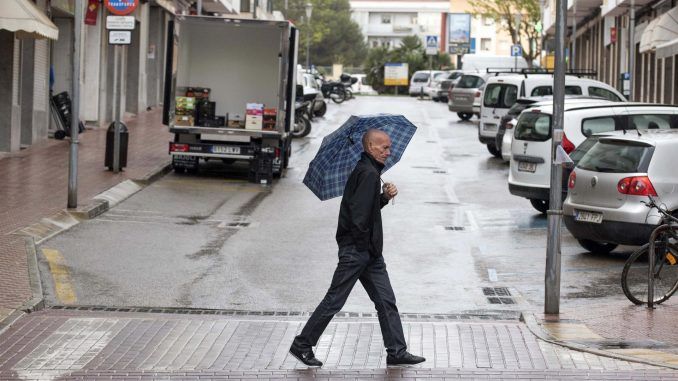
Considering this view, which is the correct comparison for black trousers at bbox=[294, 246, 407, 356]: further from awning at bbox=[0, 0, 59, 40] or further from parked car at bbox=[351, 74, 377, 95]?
parked car at bbox=[351, 74, 377, 95]

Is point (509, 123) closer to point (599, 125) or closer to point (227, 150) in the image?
point (227, 150)

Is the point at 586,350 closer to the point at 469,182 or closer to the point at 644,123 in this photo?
the point at 644,123

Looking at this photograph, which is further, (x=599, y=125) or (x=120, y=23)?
(x=120, y=23)

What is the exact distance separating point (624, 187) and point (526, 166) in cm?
521

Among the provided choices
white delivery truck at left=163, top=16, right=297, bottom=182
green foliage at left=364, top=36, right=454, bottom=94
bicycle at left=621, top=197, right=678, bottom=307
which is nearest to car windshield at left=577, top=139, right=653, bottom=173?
bicycle at left=621, top=197, right=678, bottom=307

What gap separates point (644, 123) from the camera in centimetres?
1948

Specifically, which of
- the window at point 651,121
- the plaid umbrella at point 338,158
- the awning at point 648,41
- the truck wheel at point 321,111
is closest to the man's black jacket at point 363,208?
the plaid umbrella at point 338,158

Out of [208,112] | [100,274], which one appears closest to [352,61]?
[208,112]

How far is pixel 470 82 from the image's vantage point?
45.5 metres

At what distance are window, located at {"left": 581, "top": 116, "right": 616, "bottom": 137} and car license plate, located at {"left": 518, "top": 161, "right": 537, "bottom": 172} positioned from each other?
90cm

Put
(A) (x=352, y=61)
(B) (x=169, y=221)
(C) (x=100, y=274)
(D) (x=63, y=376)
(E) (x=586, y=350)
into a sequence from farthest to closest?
(A) (x=352, y=61)
(B) (x=169, y=221)
(C) (x=100, y=274)
(E) (x=586, y=350)
(D) (x=63, y=376)

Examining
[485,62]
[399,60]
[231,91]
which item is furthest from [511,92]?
[399,60]

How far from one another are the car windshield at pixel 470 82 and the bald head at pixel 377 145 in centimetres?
3625

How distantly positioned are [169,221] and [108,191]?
247 centimetres
